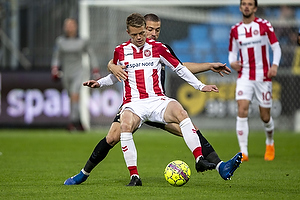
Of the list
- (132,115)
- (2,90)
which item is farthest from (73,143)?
(132,115)

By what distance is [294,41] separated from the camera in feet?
45.2

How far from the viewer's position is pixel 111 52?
14.3 metres

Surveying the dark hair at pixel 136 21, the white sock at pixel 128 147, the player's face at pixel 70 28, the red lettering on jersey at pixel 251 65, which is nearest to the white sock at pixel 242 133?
the red lettering on jersey at pixel 251 65

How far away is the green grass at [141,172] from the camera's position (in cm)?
494

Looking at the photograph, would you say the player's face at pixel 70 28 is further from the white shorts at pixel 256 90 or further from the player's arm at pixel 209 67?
Result: the player's arm at pixel 209 67

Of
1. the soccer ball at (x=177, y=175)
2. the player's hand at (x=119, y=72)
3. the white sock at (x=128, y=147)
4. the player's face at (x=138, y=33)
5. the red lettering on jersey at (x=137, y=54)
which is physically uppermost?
the player's face at (x=138, y=33)

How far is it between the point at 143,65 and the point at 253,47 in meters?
2.84

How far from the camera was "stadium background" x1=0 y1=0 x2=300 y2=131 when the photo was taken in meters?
13.4

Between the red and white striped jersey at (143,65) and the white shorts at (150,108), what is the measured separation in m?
0.08

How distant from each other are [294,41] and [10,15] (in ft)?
22.2

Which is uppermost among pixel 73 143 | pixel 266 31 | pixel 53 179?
pixel 266 31

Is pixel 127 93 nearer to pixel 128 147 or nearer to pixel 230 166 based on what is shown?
pixel 128 147

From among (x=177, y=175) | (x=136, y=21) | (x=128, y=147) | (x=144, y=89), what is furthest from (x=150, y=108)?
(x=136, y=21)

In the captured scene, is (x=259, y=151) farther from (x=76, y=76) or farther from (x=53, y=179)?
(x=76, y=76)
